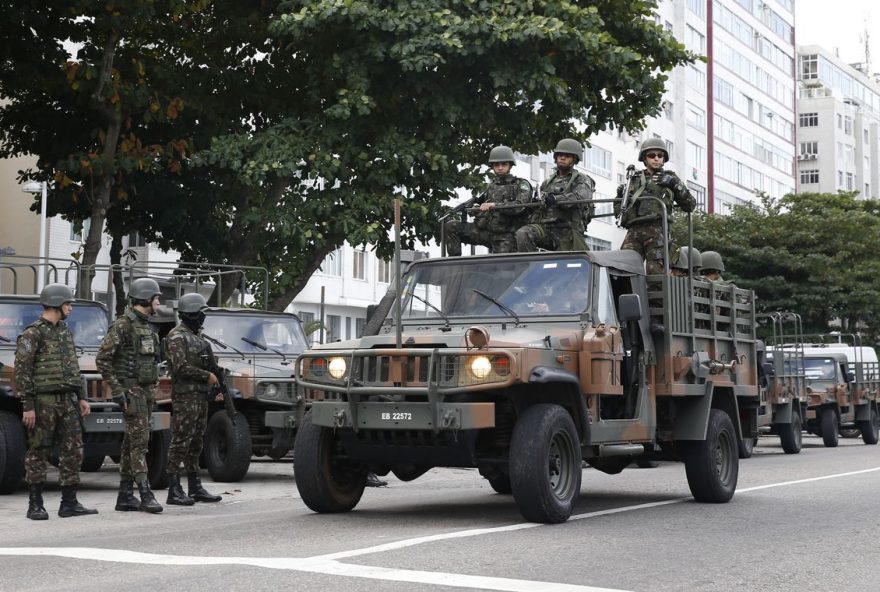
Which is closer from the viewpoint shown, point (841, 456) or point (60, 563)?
point (60, 563)

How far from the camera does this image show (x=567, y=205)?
12.4 m

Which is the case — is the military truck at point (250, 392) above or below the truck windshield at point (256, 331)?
below

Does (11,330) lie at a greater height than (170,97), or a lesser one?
lesser

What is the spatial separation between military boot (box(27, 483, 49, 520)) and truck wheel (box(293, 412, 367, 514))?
203 centimetres

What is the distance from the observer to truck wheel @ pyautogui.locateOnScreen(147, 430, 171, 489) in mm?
13836

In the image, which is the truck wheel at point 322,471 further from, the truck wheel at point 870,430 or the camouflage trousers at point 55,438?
the truck wheel at point 870,430

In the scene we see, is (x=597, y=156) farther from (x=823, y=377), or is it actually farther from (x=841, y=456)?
(x=841, y=456)

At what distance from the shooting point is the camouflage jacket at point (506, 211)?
42.0 feet

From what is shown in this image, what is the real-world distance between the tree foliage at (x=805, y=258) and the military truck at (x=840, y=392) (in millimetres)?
13055

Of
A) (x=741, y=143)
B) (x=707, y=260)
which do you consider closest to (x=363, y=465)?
(x=707, y=260)

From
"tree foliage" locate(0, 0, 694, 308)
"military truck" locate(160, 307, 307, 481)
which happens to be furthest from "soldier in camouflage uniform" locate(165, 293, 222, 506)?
"tree foliage" locate(0, 0, 694, 308)

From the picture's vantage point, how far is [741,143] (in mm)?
71500

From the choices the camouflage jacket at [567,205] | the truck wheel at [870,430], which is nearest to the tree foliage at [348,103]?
the camouflage jacket at [567,205]

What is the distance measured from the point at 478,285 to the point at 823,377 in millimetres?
18702
